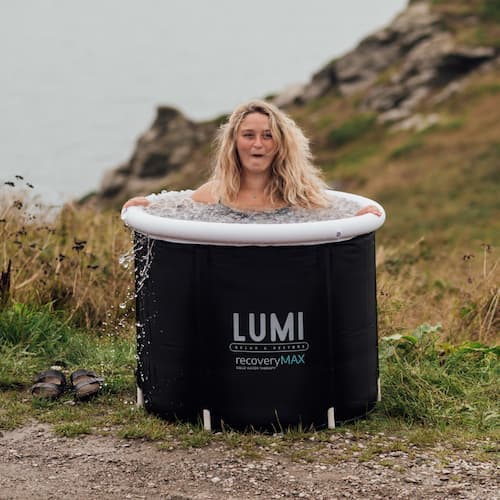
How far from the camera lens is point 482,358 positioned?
6.38 meters

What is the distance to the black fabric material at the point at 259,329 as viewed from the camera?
5129 millimetres

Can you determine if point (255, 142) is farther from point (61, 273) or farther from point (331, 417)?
point (61, 273)

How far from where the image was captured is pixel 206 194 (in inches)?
230

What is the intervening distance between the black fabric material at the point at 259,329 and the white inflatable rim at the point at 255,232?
0.06m

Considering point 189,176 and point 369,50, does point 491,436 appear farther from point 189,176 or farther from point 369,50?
point 369,50

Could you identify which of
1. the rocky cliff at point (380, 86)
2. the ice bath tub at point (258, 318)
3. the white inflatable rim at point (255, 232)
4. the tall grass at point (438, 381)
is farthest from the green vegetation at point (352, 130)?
the white inflatable rim at point (255, 232)

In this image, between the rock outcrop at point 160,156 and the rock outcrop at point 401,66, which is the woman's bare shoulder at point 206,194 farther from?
the rock outcrop at point 160,156

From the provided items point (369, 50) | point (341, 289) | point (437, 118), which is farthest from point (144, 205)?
point (369, 50)

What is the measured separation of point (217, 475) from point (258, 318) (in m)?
0.75

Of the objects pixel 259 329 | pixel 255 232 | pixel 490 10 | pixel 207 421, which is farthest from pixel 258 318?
pixel 490 10

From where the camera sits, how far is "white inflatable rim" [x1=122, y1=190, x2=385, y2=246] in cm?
501

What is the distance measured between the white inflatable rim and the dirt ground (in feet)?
3.27

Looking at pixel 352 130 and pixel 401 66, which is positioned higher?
pixel 401 66

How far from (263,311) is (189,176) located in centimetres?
2755
